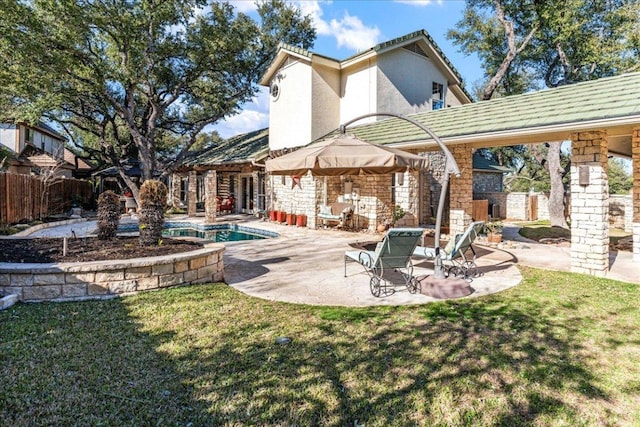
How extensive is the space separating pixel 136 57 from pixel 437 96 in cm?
1663

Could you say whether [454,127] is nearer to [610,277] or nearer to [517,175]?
[610,277]

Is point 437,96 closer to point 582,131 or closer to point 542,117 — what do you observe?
point 542,117

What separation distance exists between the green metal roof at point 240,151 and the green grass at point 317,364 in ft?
47.9

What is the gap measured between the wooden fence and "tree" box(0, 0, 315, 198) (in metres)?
3.61

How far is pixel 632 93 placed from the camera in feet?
24.8

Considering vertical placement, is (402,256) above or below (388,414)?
above

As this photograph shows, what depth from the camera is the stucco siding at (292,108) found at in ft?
55.5

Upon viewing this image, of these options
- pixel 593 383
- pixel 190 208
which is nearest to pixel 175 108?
pixel 190 208

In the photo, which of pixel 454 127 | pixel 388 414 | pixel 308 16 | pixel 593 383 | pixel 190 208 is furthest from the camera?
pixel 308 16

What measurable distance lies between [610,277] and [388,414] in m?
7.16

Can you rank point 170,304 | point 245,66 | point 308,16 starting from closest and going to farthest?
point 170,304 < point 245,66 < point 308,16

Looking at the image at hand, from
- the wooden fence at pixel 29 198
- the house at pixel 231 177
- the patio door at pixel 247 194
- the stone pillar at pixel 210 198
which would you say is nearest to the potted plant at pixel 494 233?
the house at pixel 231 177

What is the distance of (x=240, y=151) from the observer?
23.2 m

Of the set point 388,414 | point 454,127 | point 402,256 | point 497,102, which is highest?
point 497,102
